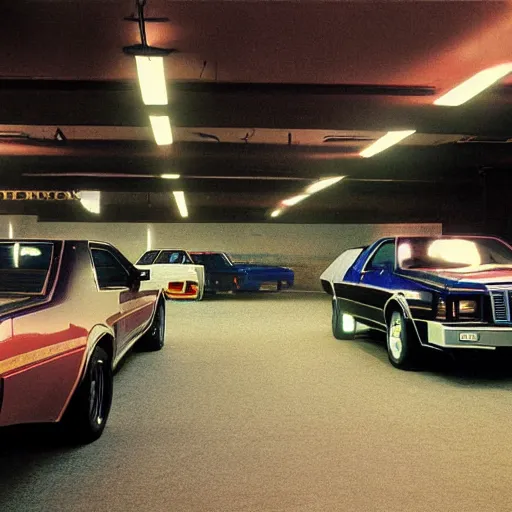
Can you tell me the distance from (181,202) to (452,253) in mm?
16841

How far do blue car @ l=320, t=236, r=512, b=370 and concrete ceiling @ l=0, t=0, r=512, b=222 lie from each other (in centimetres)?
249

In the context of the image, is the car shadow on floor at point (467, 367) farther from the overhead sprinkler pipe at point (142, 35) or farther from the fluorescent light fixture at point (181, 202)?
the fluorescent light fixture at point (181, 202)

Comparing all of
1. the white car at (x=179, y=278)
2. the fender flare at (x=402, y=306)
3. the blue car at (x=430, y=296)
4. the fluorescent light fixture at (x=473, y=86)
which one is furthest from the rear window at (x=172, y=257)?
the fender flare at (x=402, y=306)

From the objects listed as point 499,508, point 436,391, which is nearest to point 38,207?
point 436,391

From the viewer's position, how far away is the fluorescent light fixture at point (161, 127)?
1068 cm

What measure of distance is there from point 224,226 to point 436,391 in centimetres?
2407

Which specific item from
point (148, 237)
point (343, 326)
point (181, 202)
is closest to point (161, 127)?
point (343, 326)

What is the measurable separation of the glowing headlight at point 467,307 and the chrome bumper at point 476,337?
205 mm

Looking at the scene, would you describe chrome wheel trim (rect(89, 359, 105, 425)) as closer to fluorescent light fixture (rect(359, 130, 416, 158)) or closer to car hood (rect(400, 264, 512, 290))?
car hood (rect(400, 264, 512, 290))

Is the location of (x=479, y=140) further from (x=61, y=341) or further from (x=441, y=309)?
(x=61, y=341)

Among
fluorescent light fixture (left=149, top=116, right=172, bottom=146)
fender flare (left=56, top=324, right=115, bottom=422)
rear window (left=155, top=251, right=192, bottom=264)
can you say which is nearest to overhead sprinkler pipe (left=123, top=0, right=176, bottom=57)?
fluorescent light fixture (left=149, top=116, right=172, bottom=146)

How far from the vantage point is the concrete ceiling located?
7.48 meters

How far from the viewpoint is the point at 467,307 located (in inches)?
291

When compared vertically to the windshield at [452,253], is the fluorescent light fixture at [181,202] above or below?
above
